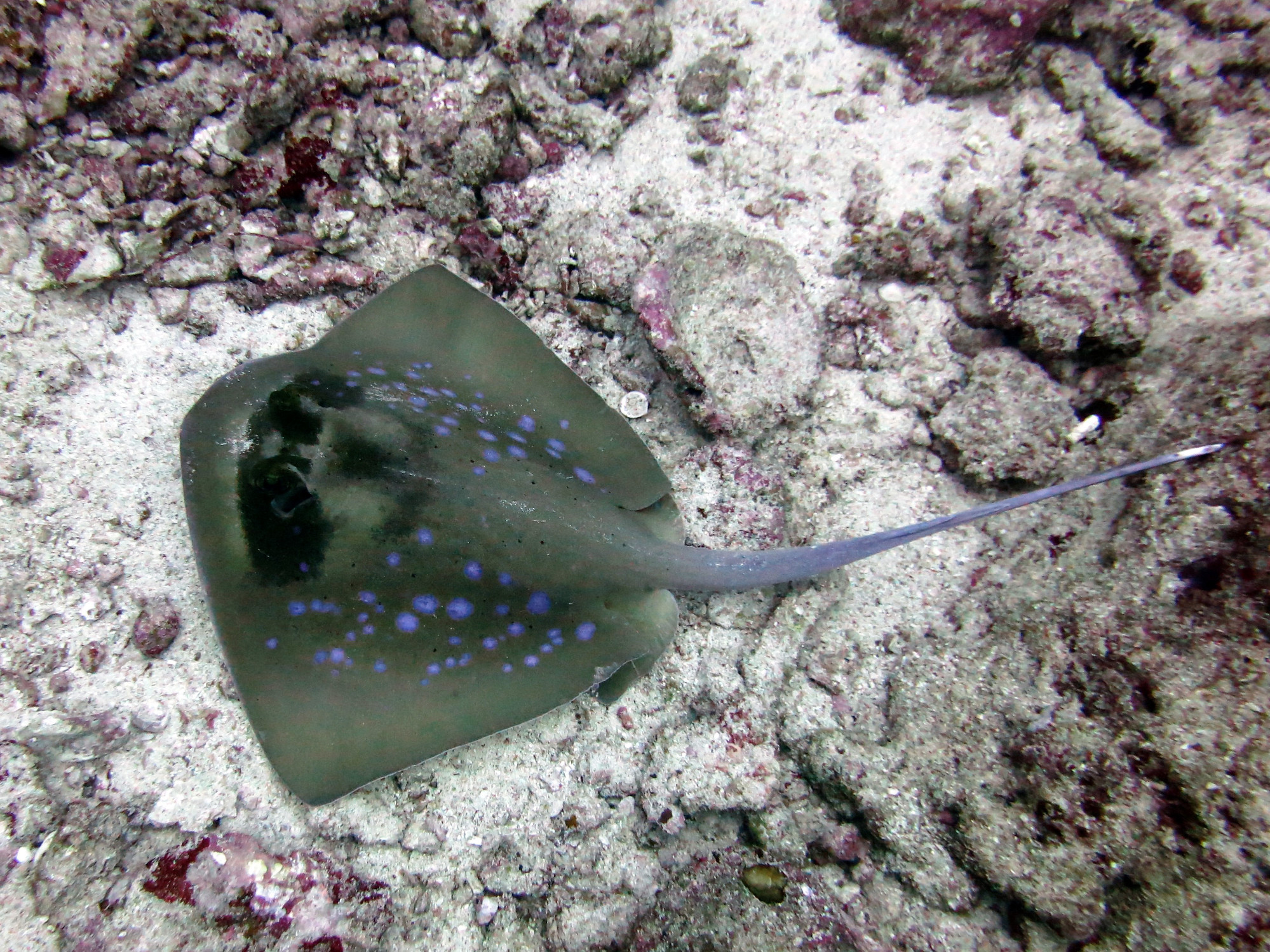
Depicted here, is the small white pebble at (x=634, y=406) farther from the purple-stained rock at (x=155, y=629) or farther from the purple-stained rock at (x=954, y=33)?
the purple-stained rock at (x=954, y=33)

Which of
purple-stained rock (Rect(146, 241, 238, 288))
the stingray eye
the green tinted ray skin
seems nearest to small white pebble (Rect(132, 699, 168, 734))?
the green tinted ray skin

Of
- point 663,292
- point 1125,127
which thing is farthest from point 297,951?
point 1125,127

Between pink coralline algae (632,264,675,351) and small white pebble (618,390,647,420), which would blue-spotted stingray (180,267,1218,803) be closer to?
small white pebble (618,390,647,420)

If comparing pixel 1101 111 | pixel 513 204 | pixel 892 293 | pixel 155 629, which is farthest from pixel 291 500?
pixel 1101 111

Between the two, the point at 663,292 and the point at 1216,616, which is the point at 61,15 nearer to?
the point at 663,292

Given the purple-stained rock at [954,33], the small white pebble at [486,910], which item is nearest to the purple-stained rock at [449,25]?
the purple-stained rock at [954,33]

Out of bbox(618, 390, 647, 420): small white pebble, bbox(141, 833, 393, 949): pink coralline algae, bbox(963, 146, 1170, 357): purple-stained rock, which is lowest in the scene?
bbox(141, 833, 393, 949): pink coralline algae

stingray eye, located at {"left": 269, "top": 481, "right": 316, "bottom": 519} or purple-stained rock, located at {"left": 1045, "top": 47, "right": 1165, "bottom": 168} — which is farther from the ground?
purple-stained rock, located at {"left": 1045, "top": 47, "right": 1165, "bottom": 168}

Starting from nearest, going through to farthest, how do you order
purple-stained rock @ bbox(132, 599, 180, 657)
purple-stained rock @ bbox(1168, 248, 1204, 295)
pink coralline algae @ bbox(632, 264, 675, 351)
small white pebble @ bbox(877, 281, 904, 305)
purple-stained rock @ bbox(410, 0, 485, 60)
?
1. purple-stained rock @ bbox(132, 599, 180, 657)
2. pink coralline algae @ bbox(632, 264, 675, 351)
3. purple-stained rock @ bbox(1168, 248, 1204, 295)
4. purple-stained rock @ bbox(410, 0, 485, 60)
5. small white pebble @ bbox(877, 281, 904, 305)
